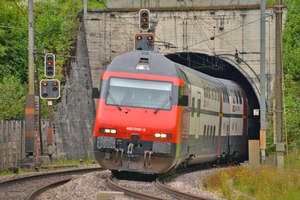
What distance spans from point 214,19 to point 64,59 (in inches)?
429

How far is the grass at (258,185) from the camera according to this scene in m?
12.2

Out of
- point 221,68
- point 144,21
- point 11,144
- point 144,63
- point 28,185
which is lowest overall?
point 28,185

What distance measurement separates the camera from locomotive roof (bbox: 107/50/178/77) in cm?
1498

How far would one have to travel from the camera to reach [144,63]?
15195 mm

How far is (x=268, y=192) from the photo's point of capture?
12.5 meters

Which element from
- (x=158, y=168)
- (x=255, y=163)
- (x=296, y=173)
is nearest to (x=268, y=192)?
(x=296, y=173)

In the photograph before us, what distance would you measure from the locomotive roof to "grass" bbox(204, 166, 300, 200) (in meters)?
3.51

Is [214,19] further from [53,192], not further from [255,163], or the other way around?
[53,192]

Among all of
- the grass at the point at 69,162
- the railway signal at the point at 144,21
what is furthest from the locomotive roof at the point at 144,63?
the grass at the point at 69,162

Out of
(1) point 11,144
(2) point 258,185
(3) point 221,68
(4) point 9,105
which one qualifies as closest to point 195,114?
(2) point 258,185

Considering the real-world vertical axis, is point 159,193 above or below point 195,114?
below

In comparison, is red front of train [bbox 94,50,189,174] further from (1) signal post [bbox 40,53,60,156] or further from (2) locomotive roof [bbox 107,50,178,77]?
(1) signal post [bbox 40,53,60,156]

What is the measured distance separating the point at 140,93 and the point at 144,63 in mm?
1105

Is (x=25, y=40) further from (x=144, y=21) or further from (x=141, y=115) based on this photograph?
(x=141, y=115)
